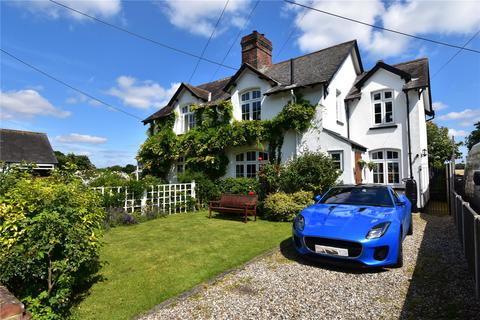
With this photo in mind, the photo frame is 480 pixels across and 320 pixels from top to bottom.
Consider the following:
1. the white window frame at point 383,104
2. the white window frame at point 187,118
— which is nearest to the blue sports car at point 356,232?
the white window frame at point 383,104

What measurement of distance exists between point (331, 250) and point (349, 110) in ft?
37.9

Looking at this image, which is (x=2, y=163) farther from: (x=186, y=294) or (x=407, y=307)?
(x=407, y=307)

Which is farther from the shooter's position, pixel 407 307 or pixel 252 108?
pixel 252 108

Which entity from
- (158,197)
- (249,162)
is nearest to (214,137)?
(249,162)

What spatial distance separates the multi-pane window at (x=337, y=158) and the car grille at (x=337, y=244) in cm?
744

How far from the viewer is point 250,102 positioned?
15.4 meters

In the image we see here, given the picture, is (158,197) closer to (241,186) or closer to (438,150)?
(241,186)

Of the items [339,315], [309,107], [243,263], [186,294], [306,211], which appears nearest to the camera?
[339,315]

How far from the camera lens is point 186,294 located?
4.14 m

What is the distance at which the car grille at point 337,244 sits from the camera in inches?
187

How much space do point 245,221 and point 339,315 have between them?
6462mm

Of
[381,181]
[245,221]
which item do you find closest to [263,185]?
[245,221]

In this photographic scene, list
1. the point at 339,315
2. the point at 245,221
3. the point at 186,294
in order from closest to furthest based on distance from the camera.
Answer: the point at 339,315 → the point at 186,294 → the point at 245,221

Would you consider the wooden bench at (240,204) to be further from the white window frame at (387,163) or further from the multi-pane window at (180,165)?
the multi-pane window at (180,165)
